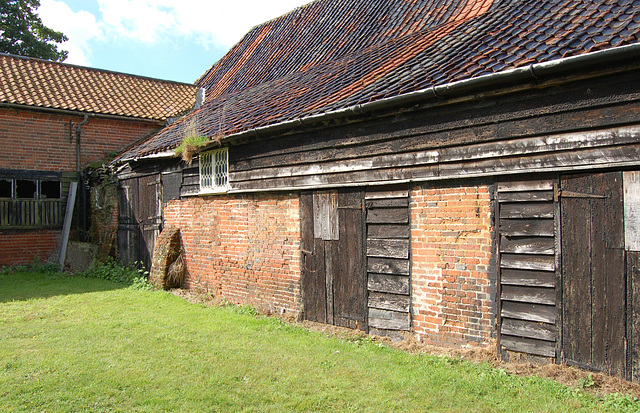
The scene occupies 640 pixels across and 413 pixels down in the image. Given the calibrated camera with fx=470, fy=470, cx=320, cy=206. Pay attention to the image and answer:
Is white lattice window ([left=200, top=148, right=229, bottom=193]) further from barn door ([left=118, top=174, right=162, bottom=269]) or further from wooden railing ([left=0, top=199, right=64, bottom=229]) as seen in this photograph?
wooden railing ([left=0, top=199, right=64, bottom=229])

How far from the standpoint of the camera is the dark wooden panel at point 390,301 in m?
6.21

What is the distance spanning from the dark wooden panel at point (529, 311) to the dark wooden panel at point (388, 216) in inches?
65.1

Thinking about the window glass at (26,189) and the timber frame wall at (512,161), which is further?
the window glass at (26,189)

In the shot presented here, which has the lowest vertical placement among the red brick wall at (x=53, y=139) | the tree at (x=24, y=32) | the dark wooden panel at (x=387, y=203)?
the dark wooden panel at (x=387, y=203)

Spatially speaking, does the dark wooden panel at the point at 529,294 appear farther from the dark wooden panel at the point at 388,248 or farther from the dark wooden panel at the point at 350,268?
the dark wooden panel at the point at 350,268

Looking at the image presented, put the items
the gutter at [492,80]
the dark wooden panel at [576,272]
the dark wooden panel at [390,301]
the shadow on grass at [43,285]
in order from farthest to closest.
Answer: the shadow on grass at [43,285] < the dark wooden panel at [390,301] < the dark wooden panel at [576,272] < the gutter at [492,80]

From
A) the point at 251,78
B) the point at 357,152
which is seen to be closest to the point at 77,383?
the point at 357,152

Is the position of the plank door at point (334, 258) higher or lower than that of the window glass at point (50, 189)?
lower

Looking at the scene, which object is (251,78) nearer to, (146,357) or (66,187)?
(66,187)

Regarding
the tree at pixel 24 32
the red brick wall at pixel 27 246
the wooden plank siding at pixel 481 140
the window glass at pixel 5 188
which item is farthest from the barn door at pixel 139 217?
the tree at pixel 24 32

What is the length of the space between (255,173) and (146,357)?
3.82 m

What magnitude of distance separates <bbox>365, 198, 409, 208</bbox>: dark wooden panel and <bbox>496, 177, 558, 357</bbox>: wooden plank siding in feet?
4.25

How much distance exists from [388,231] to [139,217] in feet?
28.1

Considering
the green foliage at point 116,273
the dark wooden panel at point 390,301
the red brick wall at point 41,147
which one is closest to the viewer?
the dark wooden panel at point 390,301
